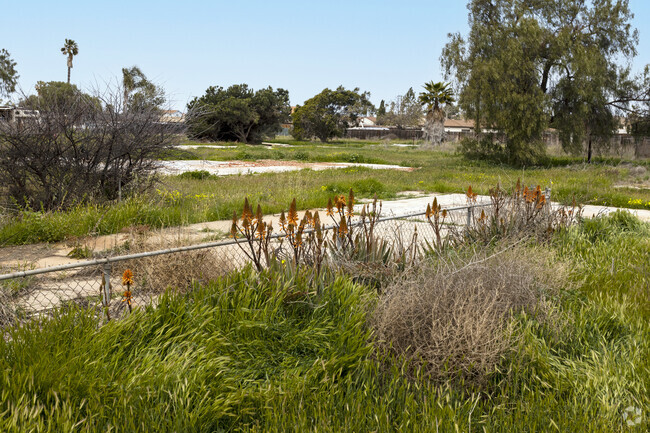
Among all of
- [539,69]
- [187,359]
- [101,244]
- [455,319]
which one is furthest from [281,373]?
[539,69]

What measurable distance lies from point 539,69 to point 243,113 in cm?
3593

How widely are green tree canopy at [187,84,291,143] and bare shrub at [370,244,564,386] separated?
52435 mm

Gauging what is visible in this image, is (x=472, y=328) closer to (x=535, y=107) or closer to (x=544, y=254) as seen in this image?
(x=544, y=254)

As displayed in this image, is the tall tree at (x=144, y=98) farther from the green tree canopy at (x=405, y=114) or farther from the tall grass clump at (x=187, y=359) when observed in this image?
the green tree canopy at (x=405, y=114)

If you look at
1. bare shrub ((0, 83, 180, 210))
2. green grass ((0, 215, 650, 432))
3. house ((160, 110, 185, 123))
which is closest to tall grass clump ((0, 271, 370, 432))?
green grass ((0, 215, 650, 432))

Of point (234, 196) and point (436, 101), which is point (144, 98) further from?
point (436, 101)

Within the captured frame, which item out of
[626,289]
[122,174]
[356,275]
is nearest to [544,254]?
[626,289]

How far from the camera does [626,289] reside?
5.11 metres

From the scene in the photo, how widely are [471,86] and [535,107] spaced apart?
287cm

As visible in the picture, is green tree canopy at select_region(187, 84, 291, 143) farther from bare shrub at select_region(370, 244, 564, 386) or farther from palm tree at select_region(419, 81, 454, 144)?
bare shrub at select_region(370, 244, 564, 386)

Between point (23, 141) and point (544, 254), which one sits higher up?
point (23, 141)

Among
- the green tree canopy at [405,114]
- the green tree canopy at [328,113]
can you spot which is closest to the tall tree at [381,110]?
the green tree canopy at [405,114]

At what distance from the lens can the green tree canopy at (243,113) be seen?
183 feet

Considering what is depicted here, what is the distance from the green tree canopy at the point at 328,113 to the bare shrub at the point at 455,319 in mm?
58417
